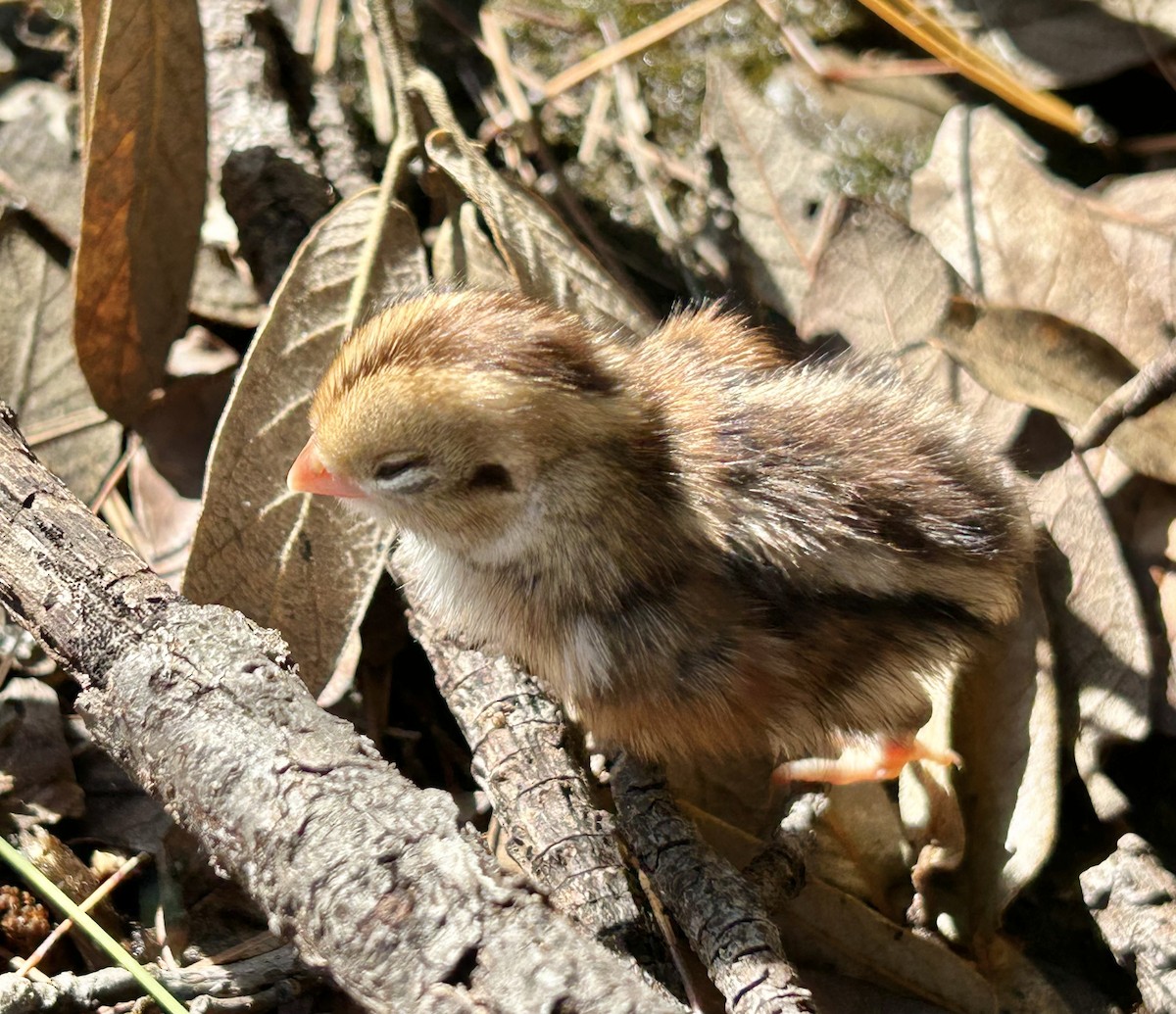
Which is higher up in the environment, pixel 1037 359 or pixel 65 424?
pixel 1037 359

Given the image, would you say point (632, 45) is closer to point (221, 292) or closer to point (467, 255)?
point (467, 255)

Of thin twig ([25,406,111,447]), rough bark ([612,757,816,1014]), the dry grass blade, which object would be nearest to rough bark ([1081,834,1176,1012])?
rough bark ([612,757,816,1014])

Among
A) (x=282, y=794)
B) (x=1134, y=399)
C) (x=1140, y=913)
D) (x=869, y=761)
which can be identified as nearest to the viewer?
(x=282, y=794)

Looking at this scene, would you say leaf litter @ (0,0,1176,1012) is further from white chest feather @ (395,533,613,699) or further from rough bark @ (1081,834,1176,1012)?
white chest feather @ (395,533,613,699)

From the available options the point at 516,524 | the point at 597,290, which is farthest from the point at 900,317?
the point at 516,524

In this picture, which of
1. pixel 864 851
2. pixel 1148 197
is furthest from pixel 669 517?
pixel 1148 197

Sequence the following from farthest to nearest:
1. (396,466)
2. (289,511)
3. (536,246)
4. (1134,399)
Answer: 1. (536,246)
2. (289,511)
3. (1134,399)
4. (396,466)
